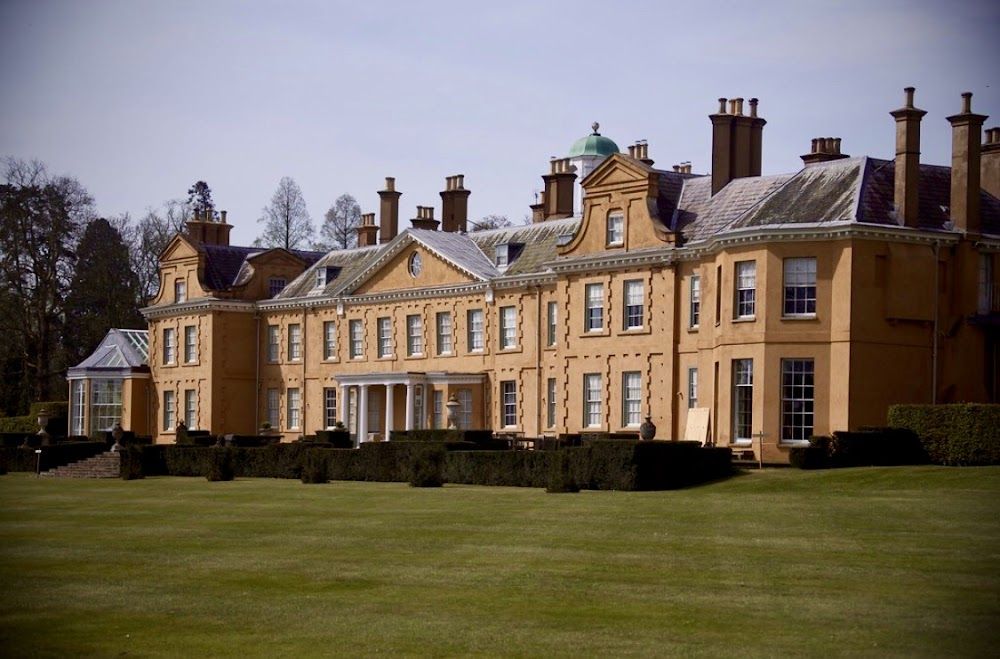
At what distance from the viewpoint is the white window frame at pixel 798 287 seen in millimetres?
38969

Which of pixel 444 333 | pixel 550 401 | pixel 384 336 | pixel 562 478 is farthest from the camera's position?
pixel 384 336

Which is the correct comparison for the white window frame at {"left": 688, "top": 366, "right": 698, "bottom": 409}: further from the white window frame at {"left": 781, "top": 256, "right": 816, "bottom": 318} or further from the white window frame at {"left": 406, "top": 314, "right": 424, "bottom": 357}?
the white window frame at {"left": 406, "top": 314, "right": 424, "bottom": 357}

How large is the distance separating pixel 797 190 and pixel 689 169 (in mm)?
12862

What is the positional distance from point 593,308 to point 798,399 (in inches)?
394

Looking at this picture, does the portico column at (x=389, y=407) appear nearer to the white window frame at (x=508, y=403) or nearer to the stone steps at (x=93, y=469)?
the white window frame at (x=508, y=403)

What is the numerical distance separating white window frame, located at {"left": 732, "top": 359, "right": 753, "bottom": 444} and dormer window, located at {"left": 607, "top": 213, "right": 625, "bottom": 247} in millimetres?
7667

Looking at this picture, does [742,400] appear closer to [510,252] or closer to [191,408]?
[510,252]

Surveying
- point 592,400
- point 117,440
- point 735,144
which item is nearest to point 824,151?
point 735,144

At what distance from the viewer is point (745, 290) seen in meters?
39.9

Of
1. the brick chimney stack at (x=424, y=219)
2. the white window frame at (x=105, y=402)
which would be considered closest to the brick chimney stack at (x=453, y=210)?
the brick chimney stack at (x=424, y=219)

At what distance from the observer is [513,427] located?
52.7 metres

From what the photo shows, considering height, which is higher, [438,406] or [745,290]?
[745,290]

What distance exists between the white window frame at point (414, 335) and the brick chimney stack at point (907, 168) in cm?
2269

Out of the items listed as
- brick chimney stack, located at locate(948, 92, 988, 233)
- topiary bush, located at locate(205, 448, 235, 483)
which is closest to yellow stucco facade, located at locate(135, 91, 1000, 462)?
brick chimney stack, located at locate(948, 92, 988, 233)
